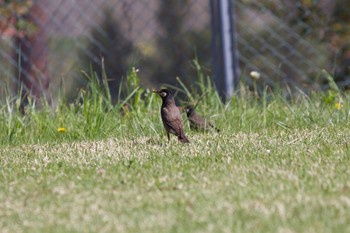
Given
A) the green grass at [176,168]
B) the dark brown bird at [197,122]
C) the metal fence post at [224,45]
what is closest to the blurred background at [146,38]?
the metal fence post at [224,45]

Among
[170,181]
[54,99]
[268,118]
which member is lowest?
[54,99]

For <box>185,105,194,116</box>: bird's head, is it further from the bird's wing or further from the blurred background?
the blurred background

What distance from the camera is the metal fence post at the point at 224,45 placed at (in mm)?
7031

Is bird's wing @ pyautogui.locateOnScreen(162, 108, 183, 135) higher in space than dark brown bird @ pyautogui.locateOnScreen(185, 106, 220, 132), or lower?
higher

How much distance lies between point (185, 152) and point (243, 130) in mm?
1045

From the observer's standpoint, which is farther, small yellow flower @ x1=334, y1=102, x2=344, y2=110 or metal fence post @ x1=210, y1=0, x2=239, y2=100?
metal fence post @ x1=210, y1=0, x2=239, y2=100

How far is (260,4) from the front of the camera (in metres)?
7.91

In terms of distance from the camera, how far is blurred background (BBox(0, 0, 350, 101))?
7566 mm

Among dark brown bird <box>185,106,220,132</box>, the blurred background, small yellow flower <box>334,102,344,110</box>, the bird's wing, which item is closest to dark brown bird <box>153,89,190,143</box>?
the bird's wing

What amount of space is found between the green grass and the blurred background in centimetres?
96

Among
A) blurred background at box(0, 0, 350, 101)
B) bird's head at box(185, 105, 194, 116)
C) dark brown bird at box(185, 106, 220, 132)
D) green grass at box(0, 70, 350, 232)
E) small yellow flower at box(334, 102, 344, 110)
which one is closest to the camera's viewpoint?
green grass at box(0, 70, 350, 232)

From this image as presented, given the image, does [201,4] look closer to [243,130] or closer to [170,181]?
[243,130]

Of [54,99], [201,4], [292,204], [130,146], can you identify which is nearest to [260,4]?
[201,4]

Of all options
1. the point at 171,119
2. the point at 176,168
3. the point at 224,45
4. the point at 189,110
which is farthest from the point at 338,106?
the point at 176,168
